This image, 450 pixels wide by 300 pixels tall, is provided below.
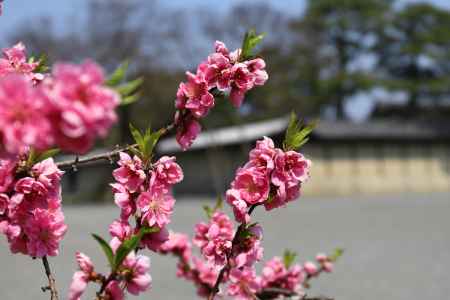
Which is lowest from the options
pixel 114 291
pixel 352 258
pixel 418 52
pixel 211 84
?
pixel 114 291

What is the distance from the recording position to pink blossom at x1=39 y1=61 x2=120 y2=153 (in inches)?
25.7

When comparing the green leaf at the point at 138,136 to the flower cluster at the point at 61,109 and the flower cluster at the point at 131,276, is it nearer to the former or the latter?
the flower cluster at the point at 131,276

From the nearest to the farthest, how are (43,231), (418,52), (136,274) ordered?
(136,274), (43,231), (418,52)

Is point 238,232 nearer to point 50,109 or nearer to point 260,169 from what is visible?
point 260,169

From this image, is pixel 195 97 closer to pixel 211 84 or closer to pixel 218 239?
pixel 211 84

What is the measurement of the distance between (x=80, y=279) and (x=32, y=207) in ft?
0.59

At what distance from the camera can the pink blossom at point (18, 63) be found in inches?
54.6

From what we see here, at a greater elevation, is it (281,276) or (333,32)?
(333,32)

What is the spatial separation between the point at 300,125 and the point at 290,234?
31.6ft

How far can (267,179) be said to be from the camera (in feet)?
4.35

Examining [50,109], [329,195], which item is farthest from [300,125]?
[329,195]

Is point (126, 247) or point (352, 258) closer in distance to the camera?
point (126, 247)

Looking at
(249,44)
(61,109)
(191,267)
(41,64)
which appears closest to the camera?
(61,109)

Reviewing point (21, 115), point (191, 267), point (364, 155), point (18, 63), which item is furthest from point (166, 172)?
point (364, 155)
